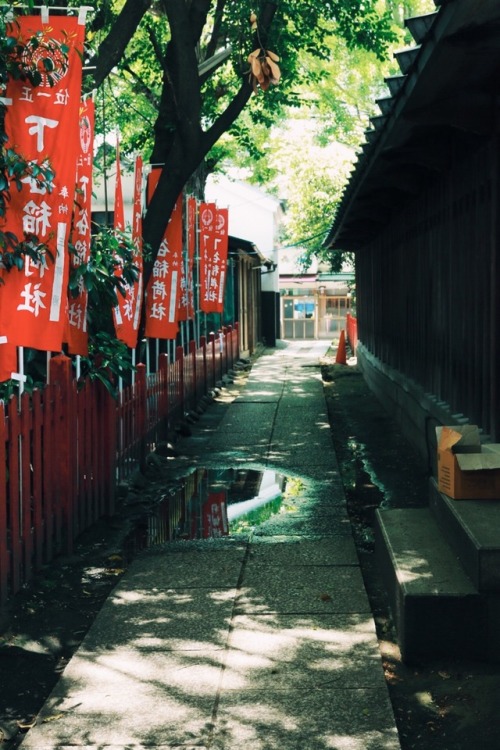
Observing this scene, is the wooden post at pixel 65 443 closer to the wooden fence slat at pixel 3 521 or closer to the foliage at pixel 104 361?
the foliage at pixel 104 361

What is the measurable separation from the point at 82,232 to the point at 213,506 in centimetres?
325

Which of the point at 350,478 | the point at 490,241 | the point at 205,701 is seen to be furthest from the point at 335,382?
the point at 205,701

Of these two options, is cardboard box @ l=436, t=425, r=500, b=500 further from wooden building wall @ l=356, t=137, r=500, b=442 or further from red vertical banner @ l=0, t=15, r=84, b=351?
red vertical banner @ l=0, t=15, r=84, b=351

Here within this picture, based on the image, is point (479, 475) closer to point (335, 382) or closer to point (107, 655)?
point (107, 655)

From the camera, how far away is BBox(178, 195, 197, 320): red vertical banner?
1781 cm

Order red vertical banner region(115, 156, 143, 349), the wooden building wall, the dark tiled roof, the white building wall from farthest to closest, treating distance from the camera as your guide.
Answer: the white building wall < red vertical banner region(115, 156, 143, 349) < the wooden building wall < the dark tiled roof

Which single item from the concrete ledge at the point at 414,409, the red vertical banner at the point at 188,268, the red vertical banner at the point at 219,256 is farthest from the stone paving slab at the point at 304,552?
the red vertical banner at the point at 219,256

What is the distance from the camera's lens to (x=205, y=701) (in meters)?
5.24

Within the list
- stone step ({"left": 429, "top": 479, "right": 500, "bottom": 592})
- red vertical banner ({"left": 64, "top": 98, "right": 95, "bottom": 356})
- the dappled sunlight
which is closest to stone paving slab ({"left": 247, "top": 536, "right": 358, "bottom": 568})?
stone step ({"left": 429, "top": 479, "right": 500, "bottom": 592})

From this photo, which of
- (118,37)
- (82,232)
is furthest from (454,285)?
(118,37)

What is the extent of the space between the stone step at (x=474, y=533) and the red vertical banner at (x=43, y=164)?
10.3ft

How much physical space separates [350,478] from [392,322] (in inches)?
261

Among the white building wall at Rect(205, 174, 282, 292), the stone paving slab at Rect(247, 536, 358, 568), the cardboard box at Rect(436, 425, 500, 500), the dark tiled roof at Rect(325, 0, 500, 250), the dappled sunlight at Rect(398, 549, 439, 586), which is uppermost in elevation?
the white building wall at Rect(205, 174, 282, 292)

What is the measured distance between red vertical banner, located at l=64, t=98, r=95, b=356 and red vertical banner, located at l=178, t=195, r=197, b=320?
25.3ft
